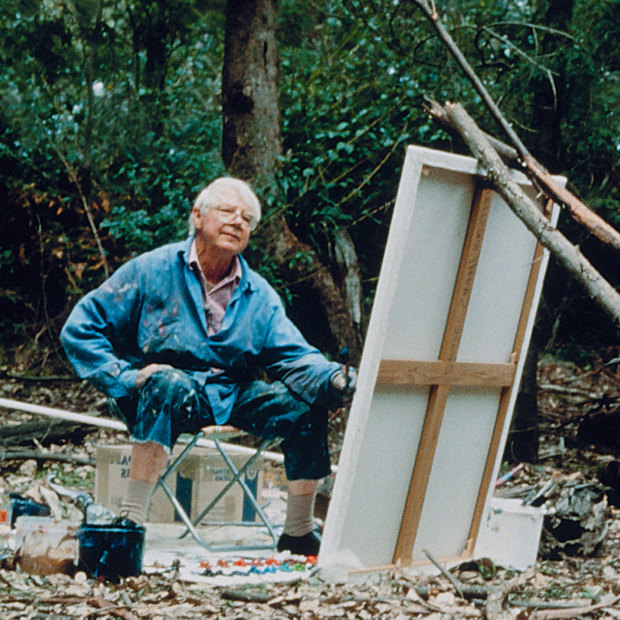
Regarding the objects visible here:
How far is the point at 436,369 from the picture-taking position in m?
3.89

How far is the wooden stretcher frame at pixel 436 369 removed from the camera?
3.59 metres

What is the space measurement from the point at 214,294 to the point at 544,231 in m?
1.59

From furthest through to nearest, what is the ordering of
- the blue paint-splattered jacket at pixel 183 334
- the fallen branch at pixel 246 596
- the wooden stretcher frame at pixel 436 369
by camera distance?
the blue paint-splattered jacket at pixel 183 334
the wooden stretcher frame at pixel 436 369
the fallen branch at pixel 246 596

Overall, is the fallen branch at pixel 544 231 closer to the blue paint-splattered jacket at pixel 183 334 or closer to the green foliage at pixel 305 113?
the blue paint-splattered jacket at pixel 183 334

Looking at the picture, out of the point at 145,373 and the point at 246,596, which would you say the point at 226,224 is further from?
the point at 246,596

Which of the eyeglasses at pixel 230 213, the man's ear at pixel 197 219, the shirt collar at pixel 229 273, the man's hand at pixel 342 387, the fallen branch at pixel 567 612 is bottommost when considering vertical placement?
the fallen branch at pixel 567 612

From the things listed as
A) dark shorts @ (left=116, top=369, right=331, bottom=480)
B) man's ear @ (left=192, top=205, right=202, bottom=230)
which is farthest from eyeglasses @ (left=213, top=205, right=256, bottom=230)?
dark shorts @ (left=116, top=369, right=331, bottom=480)

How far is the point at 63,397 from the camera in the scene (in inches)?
320

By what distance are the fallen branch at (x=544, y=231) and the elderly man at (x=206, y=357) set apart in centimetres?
101

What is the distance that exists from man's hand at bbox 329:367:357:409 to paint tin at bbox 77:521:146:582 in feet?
3.45

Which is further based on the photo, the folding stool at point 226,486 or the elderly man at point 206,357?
the folding stool at point 226,486

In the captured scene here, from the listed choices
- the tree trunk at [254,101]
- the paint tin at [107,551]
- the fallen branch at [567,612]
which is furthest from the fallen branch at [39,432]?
the fallen branch at [567,612]

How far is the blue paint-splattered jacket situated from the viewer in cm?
417

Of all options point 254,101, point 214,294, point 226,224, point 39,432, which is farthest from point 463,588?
point 254,101
